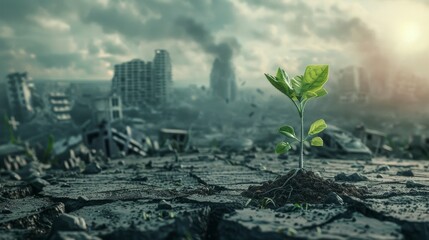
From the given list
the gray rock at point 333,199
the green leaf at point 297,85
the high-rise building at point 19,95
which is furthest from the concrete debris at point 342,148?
the high-rise building at point 19,95

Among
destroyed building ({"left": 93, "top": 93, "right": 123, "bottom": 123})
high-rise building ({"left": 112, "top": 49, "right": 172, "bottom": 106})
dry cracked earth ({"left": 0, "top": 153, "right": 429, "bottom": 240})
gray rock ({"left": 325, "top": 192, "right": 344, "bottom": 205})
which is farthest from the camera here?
high-rise building ({"left": 112, "top": 49, "right": 172, "bottom": 106})

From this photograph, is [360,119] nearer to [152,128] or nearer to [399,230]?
[152,128]

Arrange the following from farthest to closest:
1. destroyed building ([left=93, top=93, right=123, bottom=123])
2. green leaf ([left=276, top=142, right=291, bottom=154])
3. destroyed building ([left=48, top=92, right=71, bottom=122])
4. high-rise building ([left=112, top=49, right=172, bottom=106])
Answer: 1. high-rise building ([left=112, top=49, right=172, bottom=106])
2. destroyed building ([left=48, top=92, right=71, bottom=122])
3. destroyed building ([left=93, top=93, right=123, bottom=123])
4. green leaf ([left=276, top=142, right=291, bottom=154])

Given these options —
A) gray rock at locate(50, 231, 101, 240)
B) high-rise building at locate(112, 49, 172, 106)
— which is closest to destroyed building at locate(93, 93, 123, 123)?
high-rise building at locate(112, 49, 172, 106)

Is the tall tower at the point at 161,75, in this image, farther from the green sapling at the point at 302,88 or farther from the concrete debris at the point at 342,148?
the green sapling at the point at 302,88

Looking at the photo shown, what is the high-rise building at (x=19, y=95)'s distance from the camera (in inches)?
1982

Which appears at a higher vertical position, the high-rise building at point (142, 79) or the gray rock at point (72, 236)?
the high-rise building at point (142, 79)

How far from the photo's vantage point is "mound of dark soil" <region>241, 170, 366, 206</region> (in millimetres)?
2604

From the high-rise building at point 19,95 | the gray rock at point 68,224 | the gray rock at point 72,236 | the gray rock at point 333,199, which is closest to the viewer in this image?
the gray rock at point 72,236

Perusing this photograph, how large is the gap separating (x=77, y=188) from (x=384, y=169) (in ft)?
13.4

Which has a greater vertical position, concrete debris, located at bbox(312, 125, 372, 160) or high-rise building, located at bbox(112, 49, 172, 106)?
high-rise building, located at bbox(112, 49, 172, 106)

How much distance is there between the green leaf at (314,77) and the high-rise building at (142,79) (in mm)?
61563

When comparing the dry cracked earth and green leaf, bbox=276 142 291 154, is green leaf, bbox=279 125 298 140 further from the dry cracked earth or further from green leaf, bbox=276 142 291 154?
the dry cracked earth

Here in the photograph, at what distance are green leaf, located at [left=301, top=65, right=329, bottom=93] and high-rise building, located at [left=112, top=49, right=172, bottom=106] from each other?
202 feet
